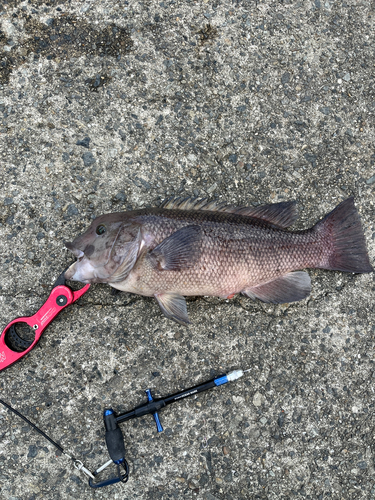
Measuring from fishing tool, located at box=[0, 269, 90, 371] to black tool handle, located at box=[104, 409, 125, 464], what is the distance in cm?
77

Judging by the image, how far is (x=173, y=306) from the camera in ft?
8.51

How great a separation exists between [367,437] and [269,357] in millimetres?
1020

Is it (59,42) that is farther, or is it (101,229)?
(59,42)

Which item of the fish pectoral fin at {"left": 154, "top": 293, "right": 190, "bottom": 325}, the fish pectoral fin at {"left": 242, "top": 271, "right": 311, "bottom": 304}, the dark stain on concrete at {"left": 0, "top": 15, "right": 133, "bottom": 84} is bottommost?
the fish pectoral fin at {"left": 242, "top": 271, "right": 311, "bottom": 304}

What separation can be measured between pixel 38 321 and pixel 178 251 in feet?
3.93

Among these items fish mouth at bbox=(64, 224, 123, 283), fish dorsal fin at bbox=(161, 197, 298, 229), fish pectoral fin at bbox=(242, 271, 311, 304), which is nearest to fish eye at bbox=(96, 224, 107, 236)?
fish mouth at bbox=(64, 224, 123, 283)

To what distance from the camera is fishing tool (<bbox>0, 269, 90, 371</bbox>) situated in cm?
268

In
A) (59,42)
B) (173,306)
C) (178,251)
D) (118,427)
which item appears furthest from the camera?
(59,42)

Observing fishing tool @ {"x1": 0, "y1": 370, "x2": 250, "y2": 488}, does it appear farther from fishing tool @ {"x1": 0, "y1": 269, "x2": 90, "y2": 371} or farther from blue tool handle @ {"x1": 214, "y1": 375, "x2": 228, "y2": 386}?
fishing tool @ {"x1": 0, "y1": 269, "x2": 90, "y2": 371}

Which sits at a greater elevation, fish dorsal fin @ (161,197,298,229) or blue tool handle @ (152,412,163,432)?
fish dorsal fin @ (161,197,298,229)

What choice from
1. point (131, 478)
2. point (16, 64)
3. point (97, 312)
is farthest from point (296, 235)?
point (16, 64)

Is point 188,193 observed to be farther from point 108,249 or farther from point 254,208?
point 108,249

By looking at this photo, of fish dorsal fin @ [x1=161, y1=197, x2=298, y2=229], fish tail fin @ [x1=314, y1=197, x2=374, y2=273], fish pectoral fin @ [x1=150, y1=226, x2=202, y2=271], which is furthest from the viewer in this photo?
fish tail fin @ [x1=314, y1=197, x2=374, y2=273]

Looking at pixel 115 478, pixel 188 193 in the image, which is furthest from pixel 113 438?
pixel 188 193
